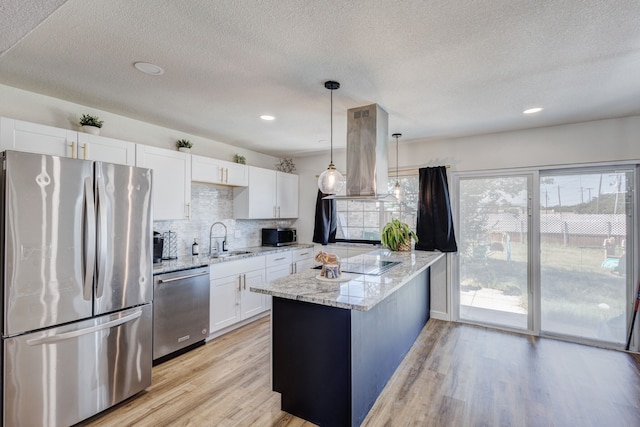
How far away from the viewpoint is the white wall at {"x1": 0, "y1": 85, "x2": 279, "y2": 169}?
248cm

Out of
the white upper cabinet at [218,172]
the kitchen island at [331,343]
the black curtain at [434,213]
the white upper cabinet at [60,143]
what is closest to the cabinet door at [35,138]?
the white upper cabinet at [60,143]

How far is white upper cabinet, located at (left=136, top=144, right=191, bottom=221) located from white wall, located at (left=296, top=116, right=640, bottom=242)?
6.14 ft

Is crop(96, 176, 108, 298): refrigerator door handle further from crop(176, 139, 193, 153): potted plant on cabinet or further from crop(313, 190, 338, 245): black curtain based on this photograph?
crop(313, 190, 338, 245): black curtain

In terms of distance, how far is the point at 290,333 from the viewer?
2188 mm

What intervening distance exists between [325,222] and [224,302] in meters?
1.98

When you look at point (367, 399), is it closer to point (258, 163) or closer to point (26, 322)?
point (26, 322)

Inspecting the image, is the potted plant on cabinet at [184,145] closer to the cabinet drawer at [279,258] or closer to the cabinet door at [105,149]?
the cabinet door at [105,149]

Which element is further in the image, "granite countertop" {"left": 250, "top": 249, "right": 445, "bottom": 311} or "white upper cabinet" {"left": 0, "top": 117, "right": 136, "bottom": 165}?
"white upper cabinet" {"left": 0, "top": 117, "right": 136, "bottom": 165}

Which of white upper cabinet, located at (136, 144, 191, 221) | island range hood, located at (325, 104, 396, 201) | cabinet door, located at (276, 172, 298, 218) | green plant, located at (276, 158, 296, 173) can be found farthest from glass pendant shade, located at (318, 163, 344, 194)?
green plant, located at (276, 158, 296, 173)

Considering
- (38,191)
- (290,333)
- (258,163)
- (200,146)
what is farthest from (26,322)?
(258,163)

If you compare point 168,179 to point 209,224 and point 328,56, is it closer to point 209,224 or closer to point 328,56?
point 209,224

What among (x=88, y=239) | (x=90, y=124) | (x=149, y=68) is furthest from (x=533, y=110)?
(x=90, y=124)

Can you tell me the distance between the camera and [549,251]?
3.61 m

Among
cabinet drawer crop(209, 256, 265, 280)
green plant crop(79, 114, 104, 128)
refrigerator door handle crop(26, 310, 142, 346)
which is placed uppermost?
green plant crop(79, 114, 104, 128)
